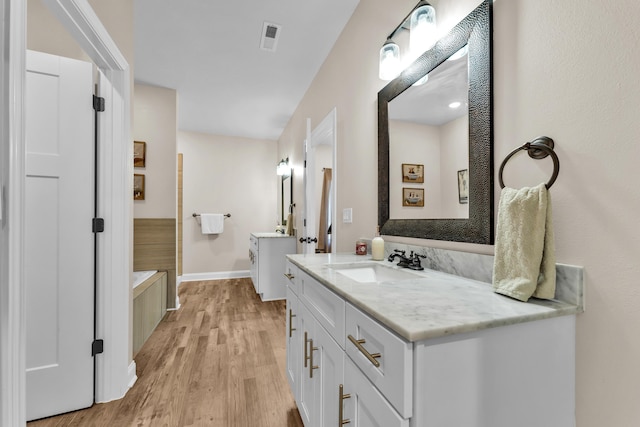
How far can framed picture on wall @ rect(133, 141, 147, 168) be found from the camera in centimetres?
302

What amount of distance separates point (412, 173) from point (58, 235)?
6.18 ft

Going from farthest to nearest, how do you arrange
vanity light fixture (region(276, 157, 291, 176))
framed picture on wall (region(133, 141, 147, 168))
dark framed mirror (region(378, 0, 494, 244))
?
vanity light fixture (region(276, 157, 291, 176)) → framed picture on wall (region(133, 141, 147, 168)) → dark framed mirror (region(378, 0, 494, 244))

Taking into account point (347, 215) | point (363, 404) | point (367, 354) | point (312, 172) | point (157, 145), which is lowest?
point (363, 404)

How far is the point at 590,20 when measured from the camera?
2.37 feet

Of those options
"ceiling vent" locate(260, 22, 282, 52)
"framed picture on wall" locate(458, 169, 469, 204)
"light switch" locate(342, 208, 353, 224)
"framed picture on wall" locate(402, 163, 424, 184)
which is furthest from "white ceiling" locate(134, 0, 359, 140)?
"framed picture on wall" locate(458, 169, 469, 204)

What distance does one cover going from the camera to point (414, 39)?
1246 mm

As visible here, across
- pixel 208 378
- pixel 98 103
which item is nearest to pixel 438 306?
pixel 208 378

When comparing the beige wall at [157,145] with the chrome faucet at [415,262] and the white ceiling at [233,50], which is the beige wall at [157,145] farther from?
the chrome faucet at [415,262]

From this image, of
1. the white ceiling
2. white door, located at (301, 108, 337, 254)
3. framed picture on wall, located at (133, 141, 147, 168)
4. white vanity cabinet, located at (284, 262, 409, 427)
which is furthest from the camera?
framed picture on wall, located at (133, 141, 147, 168)

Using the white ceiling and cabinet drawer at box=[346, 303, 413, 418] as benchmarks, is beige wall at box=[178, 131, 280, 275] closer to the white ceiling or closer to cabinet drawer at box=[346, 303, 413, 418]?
the white ceiling

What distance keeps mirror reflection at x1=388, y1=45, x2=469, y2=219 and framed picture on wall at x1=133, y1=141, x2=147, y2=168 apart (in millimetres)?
2763

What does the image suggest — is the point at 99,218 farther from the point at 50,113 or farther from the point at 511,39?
the point at 511,39

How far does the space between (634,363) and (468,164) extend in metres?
0.71

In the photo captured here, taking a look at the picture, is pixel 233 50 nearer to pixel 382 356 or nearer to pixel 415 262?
pixel 415 262
